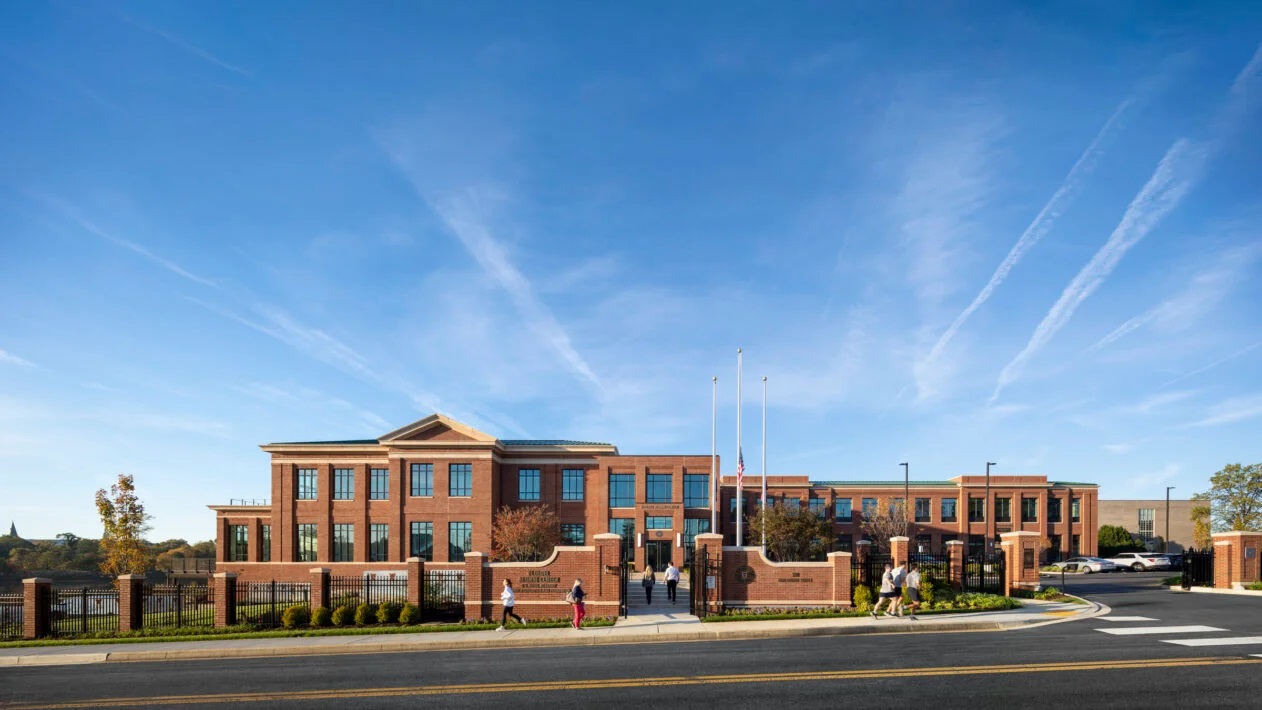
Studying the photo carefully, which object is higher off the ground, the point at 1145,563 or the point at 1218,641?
the point at 1218,641

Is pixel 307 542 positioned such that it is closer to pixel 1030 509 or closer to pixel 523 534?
pixel 523 534

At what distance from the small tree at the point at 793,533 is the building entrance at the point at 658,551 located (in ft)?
63.0

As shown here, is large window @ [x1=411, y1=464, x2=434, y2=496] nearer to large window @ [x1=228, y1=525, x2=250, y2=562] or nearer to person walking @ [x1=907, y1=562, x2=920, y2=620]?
large window @ [x1=228, y1=525, x2=250, y2=562]

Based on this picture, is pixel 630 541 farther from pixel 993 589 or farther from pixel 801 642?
pixel 801 642

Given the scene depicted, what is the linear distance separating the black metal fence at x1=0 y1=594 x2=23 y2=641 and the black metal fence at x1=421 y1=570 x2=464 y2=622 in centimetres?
1396

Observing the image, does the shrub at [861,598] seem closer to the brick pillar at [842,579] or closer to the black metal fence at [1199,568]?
the brick pillar at [842,579]

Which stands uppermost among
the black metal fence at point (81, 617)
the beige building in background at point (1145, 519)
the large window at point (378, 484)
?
the large window at point (378, 484)

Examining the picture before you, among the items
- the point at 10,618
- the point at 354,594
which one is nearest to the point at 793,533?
the point at 354,594

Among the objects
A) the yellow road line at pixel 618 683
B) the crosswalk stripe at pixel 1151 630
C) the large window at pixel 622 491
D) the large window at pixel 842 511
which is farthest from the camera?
the large window at pixel 842 511

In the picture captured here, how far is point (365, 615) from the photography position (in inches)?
1174

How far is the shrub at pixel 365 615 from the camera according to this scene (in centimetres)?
2967

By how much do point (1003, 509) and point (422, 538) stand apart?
51.3 meters

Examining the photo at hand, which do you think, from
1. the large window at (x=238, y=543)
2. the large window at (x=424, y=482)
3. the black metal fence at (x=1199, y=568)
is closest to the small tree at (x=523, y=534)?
the large window at (x=424, y=482)

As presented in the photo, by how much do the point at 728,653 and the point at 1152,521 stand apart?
9154cm
